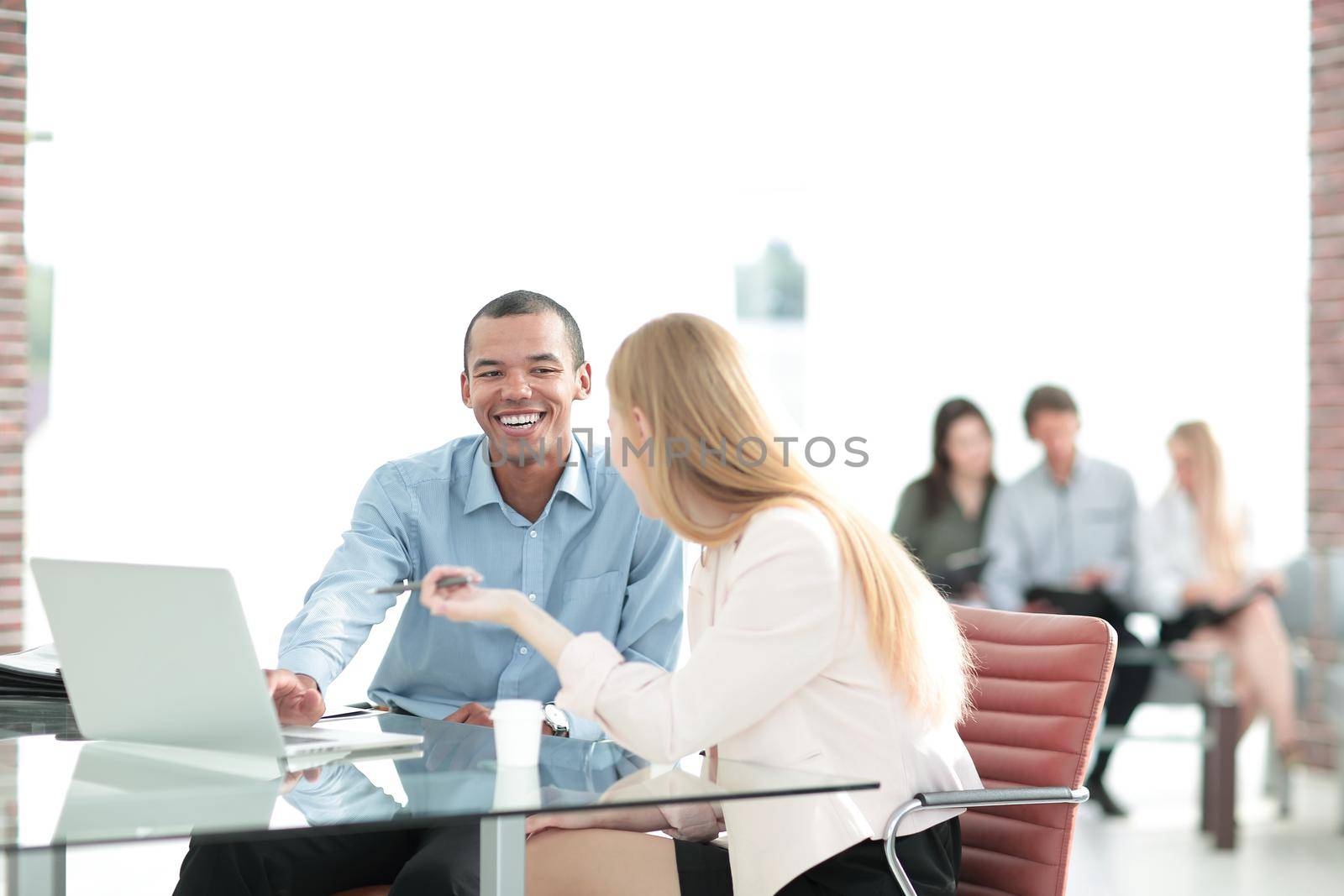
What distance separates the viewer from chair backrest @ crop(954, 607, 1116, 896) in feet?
5.53

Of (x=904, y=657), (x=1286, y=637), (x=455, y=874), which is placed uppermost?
(x=904, y=657)

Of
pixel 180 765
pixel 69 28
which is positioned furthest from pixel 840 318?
pixel 180 765

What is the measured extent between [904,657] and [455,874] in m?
0.62

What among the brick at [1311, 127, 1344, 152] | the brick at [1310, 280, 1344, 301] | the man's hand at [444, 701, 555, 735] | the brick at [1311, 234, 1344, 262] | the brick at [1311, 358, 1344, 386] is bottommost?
the man's hand at [444, 701, 555, 735]

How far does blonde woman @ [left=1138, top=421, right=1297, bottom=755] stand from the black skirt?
10.4 feet

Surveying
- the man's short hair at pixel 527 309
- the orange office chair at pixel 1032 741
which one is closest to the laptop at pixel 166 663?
the orange office chair at pixel 1032 741

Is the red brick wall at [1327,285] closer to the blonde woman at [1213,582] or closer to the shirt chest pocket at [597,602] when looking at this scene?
the blonde woman at [1213,582]

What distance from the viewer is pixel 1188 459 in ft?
15.5

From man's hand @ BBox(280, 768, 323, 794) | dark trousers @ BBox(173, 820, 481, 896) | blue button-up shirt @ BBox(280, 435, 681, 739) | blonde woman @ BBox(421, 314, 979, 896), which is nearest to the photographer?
man's hand @ BBox(280, 768, 323, 794)

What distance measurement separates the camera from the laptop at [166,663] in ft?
4.22

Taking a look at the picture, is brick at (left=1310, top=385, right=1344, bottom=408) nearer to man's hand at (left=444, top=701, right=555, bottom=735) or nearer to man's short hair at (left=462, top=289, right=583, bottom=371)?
man's short hair at (left=462, top=289, right=583, bottom=371)

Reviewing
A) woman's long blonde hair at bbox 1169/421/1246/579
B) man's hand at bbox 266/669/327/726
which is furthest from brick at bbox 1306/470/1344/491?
man's hand at bbox 266/669/327/726

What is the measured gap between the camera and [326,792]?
1.25m

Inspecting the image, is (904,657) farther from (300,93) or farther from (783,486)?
(300,93)
